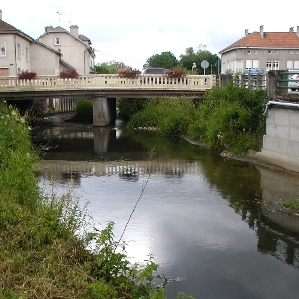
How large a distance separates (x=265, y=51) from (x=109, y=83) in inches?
1500

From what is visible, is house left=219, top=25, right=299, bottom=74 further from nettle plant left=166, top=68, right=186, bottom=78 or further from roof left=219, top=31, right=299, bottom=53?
nettle plant left=166, top=68, right=186, bottom=78

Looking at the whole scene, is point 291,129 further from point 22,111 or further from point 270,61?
point 270,61

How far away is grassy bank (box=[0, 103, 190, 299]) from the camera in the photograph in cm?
567

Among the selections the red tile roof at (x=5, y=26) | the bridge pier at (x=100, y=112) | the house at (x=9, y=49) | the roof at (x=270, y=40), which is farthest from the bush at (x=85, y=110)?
the roof at (x=270, y=40)

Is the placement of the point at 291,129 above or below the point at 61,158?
above

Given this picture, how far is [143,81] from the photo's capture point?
90.8ft

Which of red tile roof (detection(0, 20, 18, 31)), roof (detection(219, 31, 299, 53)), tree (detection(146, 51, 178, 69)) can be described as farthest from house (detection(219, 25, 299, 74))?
tree (detection(146, 51, 178, 69))

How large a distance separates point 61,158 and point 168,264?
39.4 feet

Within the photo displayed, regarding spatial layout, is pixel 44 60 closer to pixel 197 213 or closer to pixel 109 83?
pixel 109 83

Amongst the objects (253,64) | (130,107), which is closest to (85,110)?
(130,107)

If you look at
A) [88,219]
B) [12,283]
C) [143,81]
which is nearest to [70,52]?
[143,81]

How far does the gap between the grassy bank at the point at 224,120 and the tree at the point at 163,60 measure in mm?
84413

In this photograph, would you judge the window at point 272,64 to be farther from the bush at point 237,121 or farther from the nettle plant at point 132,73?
the bush at point 237,121

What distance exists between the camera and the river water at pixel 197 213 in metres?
7.36
